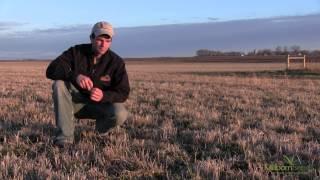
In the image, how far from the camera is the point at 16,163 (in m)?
5.97

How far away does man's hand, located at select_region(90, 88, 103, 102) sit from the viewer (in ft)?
23.1

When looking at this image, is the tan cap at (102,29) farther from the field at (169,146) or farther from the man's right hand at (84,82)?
the field at (169,146)

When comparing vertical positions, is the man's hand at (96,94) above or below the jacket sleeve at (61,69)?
below

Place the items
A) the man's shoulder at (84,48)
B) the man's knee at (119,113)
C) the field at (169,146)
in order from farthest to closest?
the man's knee at (119,113)
the man's shoulder at (84,48)
the field at (169,146)

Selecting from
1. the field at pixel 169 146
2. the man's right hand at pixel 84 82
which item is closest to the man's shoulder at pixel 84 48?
the man's right hand at pixel 84 82

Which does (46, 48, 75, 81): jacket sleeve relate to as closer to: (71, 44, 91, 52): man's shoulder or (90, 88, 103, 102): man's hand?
(71, 44, 91, 52): man's shoulder

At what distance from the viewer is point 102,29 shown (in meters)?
6.96

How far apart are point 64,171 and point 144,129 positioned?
9.47 ft

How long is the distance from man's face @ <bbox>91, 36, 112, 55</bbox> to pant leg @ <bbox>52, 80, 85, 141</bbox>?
1.90 ft

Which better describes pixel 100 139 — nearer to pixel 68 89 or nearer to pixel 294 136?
pixel 68 89

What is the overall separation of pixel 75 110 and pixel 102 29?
121 cm

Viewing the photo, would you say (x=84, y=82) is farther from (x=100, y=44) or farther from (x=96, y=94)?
(x=100, y=44)

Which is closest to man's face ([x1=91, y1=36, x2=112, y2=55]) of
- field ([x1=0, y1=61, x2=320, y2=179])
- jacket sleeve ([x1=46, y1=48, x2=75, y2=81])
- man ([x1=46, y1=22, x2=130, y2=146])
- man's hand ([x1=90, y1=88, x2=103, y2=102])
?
man ([x1=46, y1=22, x2=130, y2=146])

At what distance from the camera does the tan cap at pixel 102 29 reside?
274 inches
